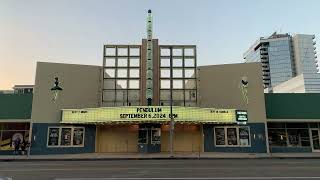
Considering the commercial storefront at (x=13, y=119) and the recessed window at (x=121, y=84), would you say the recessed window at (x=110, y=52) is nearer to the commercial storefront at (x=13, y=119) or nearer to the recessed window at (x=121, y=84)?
the recessed window at (x=121, y=84)

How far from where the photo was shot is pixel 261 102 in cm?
3459

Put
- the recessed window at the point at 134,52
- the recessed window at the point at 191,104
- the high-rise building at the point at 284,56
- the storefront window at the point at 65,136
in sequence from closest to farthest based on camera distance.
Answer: the storefront window at the point at 65,136 < the recessed window at the point at 191,104 < the recessed window at the point at 134,52 < the high-rise building at the point at 284,56

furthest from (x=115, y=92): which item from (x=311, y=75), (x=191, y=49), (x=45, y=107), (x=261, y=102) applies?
(x=311, y=75)

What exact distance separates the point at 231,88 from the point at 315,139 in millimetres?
10474

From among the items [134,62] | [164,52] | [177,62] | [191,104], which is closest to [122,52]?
[134,62]

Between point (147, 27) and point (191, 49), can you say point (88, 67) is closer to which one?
point (147, 27)

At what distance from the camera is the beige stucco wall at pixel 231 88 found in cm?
3466

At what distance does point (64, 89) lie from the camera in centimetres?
3497

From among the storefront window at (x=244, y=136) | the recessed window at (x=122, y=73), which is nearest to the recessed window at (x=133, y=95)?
the recessed window at (x=122, y=73)

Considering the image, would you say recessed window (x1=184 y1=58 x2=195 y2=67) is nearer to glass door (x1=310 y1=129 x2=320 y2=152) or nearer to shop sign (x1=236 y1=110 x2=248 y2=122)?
shop sign (x1=236 y1=110 x2=248 y2=122)

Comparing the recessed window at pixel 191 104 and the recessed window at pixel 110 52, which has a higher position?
the recessed window at pixel 110 52

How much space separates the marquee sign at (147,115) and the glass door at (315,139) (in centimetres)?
933

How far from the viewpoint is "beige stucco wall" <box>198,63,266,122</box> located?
34.7m

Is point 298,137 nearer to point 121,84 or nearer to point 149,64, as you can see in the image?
point 149,64
